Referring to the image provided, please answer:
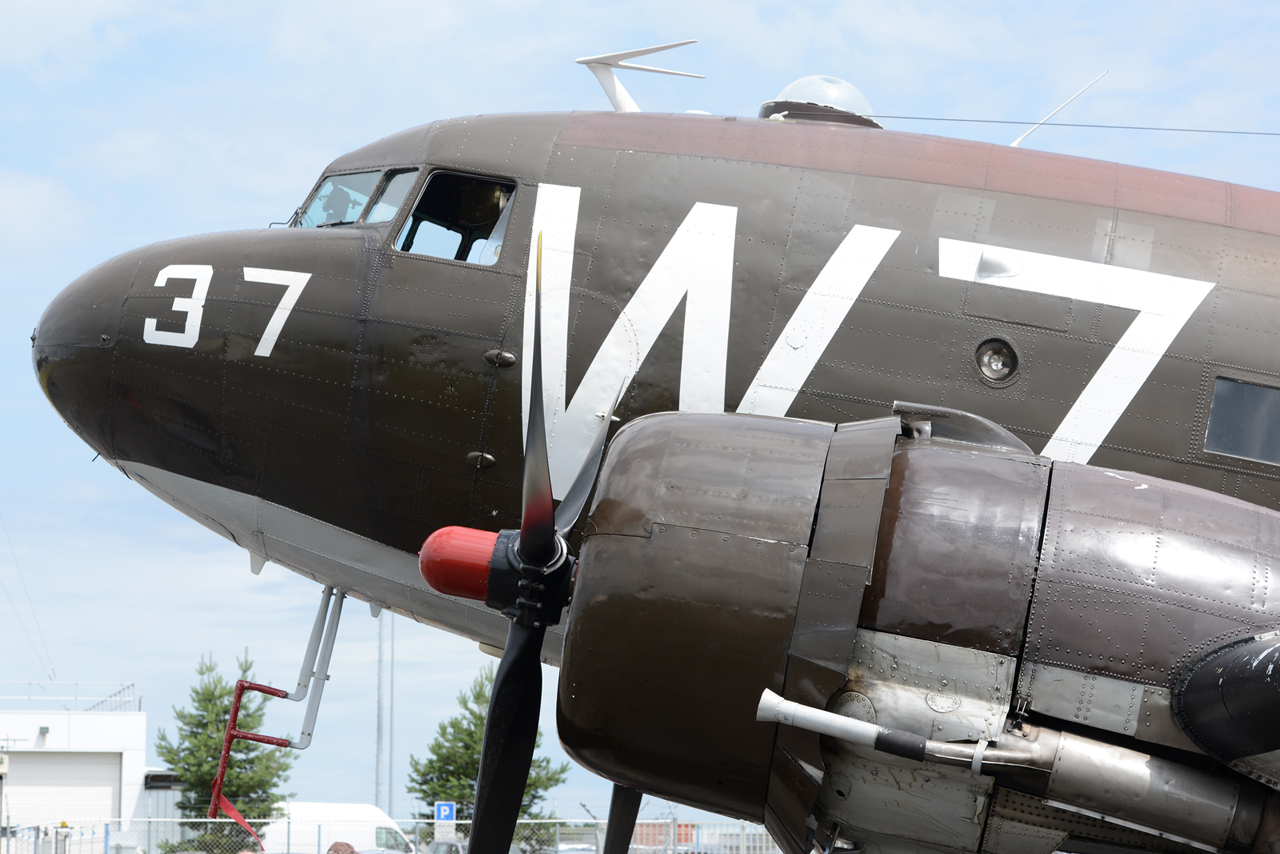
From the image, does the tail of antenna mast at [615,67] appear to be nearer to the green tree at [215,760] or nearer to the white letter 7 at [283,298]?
the white letter 7 at [283,298]

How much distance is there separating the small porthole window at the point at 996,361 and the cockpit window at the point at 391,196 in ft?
18.6

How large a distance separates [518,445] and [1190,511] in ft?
18.1

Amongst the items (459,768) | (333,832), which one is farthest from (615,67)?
(459,768)

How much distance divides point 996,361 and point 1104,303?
1000 mm

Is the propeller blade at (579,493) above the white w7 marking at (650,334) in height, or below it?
below

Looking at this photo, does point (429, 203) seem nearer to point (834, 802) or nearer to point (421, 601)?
point (421, 601)

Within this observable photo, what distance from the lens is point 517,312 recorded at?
10.6 m

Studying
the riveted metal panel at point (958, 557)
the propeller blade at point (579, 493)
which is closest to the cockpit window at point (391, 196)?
the propeller blade at point (579, 493)

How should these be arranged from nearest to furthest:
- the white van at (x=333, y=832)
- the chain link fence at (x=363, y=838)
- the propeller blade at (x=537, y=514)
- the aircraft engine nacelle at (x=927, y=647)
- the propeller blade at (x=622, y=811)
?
the aircraft engine nacelle at (x=927, y=647)
the propeller blade at (x=537, y=514)
the propeller blade at (x=622, y=811)
the chain link fence at (x=363, y=838)
the white van at (x=333, y=832)

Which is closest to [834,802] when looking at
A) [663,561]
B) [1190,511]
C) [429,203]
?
[663,561]

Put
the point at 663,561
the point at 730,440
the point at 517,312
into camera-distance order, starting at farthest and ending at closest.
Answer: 1. the point at 517,312
2. the point at 730,440
3. the point at 663,561

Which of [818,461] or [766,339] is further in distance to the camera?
[766,339]

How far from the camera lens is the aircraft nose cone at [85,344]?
1159cm

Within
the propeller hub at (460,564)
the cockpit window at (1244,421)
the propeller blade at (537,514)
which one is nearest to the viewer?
the propeller blade at (537,514)
